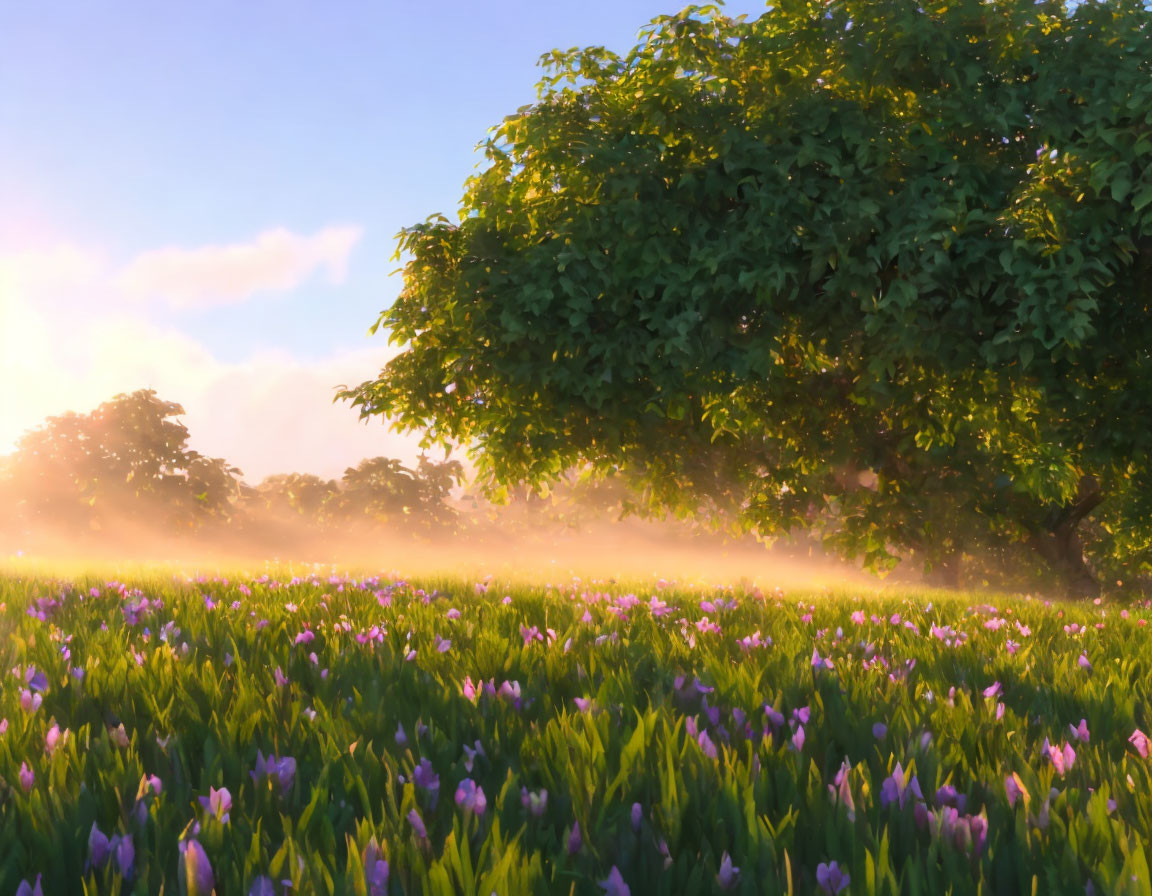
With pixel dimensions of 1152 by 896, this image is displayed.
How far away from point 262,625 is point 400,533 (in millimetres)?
51677

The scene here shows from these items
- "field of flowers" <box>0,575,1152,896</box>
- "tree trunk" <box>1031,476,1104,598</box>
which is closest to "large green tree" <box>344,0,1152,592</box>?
"field of flowers" <box>0,575,1152,896</box>

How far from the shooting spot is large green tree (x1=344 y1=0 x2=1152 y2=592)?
30.2 ft

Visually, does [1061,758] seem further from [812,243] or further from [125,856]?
[812,243]

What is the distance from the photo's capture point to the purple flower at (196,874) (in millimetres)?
1607

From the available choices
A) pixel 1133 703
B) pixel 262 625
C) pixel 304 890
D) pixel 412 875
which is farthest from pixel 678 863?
pixel 262 625

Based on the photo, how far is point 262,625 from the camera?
191 inches

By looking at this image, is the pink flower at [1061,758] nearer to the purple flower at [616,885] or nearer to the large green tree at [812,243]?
the purple flower at [616,885]

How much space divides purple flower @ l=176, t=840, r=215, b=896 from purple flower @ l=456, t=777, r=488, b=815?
573 mm

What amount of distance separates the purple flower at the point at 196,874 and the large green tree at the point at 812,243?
8222mm

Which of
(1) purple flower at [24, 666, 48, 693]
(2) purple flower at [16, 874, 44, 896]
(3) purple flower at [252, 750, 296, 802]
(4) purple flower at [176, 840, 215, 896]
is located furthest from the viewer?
(1) purple flower at [24, 666, 48, 693]

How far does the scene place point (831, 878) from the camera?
1666mm

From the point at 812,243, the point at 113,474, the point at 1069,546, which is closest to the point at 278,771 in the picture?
the point at 812,243

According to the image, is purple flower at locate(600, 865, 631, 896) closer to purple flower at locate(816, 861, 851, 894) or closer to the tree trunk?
purple flower at locate(816, 861, 851, 894)

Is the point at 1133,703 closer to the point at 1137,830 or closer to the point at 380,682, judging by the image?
the point at 1137,830
